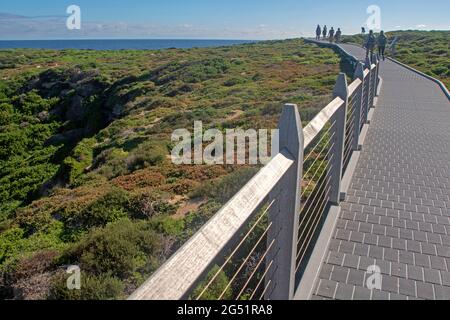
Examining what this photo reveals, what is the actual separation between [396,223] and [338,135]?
1334 mm

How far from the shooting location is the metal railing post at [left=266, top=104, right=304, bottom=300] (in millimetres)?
2580

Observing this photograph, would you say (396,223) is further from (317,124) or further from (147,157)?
(147,157)

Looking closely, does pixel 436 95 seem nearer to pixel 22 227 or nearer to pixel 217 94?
pixel 217 94

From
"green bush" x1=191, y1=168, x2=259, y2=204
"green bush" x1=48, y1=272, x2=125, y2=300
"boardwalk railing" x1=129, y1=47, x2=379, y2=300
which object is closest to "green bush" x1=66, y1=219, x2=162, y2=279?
"green bush" x1=48, y1=272, x2=125, y2=300

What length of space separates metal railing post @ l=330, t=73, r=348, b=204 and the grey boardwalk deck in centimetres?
30

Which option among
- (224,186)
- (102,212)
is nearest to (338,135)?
(224,186)

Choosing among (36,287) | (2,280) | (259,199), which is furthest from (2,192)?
(259,199)

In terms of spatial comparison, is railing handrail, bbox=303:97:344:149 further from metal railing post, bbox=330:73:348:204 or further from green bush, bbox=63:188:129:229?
green bush, bbox=63:188:129:229

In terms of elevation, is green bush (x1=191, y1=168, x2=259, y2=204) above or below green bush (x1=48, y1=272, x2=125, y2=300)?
above

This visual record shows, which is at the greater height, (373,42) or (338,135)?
(373,42)

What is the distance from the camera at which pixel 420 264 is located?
13.5 feet

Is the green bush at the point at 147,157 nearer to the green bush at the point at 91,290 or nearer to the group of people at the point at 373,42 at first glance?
the green bush at the point at 91,290

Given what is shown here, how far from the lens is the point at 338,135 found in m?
5.21

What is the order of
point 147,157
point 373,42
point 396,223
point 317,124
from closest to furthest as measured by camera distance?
point 317,124
point 396,223
point 147,157
point 373,42
